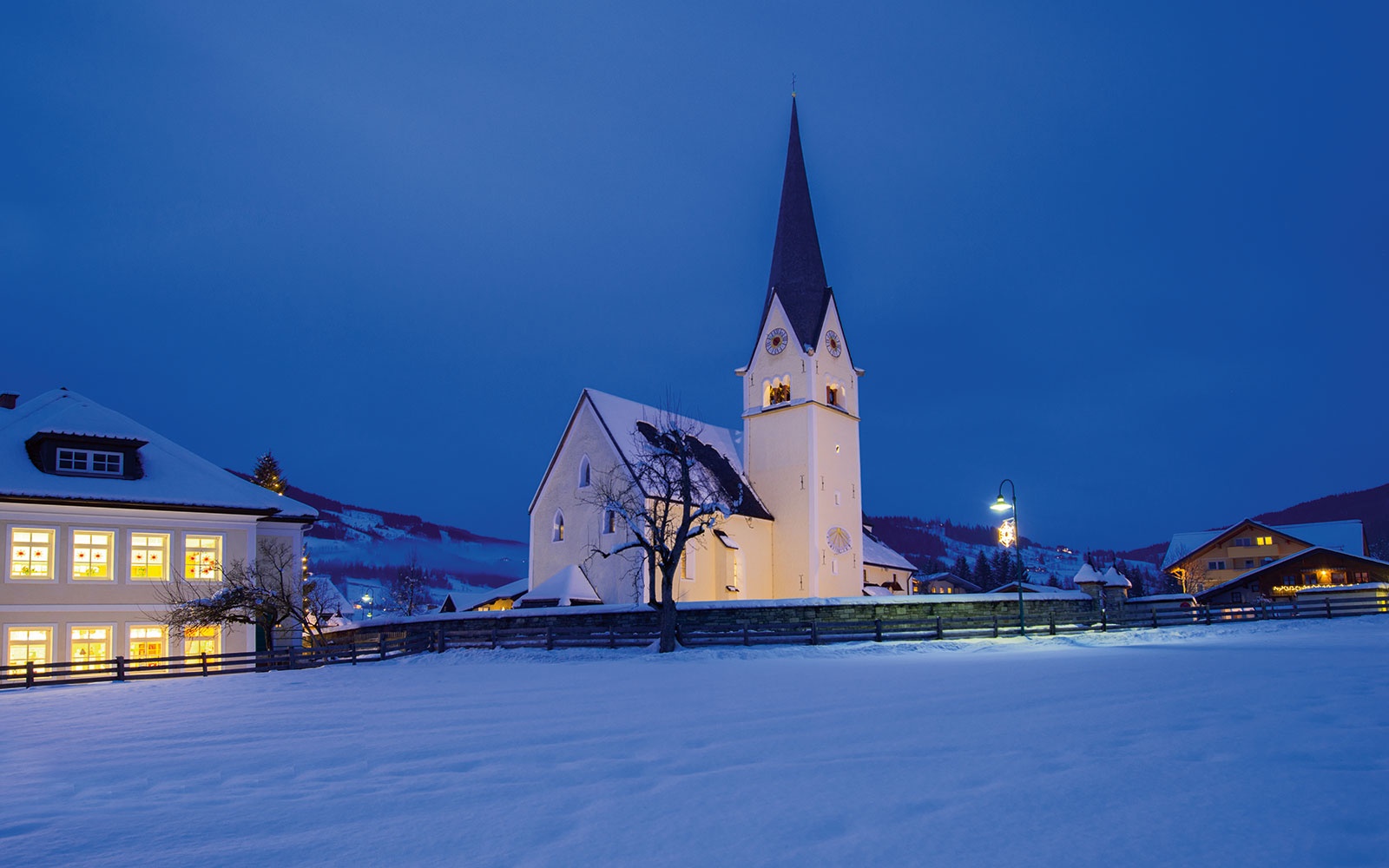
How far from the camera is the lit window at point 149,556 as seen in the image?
3081cm

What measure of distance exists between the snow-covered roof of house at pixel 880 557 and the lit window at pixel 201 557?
40.8 meters

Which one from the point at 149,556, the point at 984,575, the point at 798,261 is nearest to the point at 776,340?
the point at 798,261

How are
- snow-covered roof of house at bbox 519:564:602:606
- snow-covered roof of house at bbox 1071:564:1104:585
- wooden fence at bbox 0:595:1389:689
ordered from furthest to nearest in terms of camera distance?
snow-covered roof of house at bbox 1071:564:1104:585, snow-covered roof of house at bbox 519:564:602:606, wooden fence at bbox 0:595:1389:689

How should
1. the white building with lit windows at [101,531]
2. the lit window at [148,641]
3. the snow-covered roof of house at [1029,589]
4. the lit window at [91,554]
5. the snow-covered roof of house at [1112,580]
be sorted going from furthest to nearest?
the snow-covered roof of house at [1112,580], the snow-covered roof of house at [1029,589], the lit window at [148,641], the lit window at [91,554], the white building with lit windows at [101,531]

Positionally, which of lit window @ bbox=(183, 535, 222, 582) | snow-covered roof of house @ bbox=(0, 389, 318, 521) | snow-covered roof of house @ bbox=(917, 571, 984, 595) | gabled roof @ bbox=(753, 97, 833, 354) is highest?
gabled roof @ bbox=(753, 97, 833, 354)

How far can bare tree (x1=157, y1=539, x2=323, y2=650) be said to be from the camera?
2975cm

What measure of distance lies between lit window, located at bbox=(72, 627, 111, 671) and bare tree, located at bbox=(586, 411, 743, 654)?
16933mm

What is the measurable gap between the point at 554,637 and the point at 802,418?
877 inches

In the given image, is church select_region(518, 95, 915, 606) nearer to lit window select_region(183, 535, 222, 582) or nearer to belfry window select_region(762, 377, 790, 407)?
belfry window select_region(762, 377, 790, 407)

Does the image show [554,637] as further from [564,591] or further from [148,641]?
[148,641]

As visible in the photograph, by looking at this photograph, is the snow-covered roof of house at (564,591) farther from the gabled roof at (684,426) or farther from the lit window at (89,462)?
the lit window at (89,462)

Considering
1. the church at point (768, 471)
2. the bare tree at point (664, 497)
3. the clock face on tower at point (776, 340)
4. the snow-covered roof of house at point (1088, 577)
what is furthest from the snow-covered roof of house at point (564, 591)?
the snow-covered roof of house at point (1088, 577)

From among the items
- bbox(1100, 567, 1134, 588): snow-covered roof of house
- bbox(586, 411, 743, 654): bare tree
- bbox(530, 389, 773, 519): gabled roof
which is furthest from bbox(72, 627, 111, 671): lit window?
bbox(1100, 567, 1134, 588): snow-covered roof of house

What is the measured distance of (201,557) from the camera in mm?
31969
